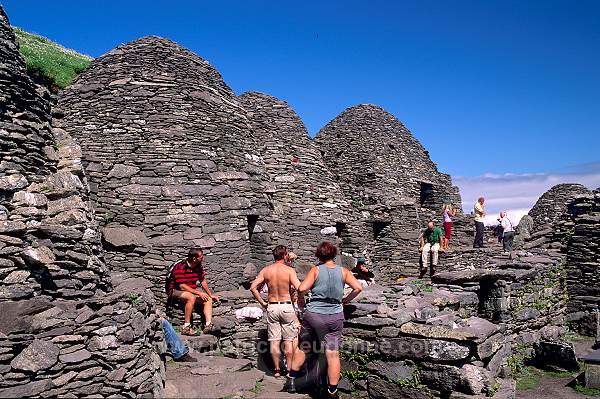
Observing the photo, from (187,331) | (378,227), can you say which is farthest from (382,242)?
(187,331)

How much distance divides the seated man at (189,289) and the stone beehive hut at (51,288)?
141cm

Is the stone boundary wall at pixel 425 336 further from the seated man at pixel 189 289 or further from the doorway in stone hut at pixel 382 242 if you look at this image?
the doorway in stone hut at pixel 382 242

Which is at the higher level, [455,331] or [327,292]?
[327,292]

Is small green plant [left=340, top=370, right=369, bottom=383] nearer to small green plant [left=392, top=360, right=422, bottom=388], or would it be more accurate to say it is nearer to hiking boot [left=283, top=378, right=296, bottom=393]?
small green plant [left=392, top=360, right=422, bottom=388]

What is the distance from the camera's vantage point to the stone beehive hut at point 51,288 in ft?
15.7

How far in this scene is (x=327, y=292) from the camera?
540 cm

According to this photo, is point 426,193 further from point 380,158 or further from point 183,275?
point 183,275

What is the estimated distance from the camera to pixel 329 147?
2492 cm

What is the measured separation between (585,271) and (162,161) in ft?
38.2

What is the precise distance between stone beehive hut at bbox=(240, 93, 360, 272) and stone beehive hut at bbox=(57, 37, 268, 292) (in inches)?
90.1

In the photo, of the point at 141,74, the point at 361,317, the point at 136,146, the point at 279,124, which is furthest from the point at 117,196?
the point at 279,124

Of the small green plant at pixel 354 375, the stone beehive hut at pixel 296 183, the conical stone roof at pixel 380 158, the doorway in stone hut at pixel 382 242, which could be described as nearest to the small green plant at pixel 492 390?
the small green plant at pixel 354 375

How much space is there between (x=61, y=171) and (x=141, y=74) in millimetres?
4110

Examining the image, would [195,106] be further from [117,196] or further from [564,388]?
[564,388]
